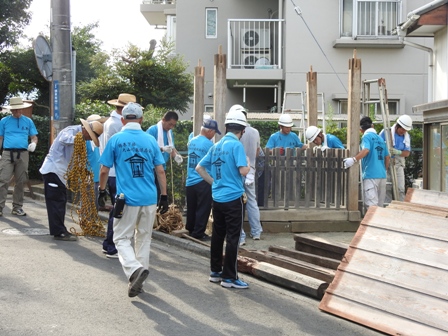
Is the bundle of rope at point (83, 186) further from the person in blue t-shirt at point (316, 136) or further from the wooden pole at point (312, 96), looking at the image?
the wooden pole at point (312, 96)

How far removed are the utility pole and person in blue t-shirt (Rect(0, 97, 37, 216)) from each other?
Result: 1.50m

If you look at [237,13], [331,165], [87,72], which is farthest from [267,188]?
[87,72]

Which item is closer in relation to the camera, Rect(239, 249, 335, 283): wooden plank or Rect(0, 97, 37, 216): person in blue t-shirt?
Rect(239, 249, 335, 283): wooden plank

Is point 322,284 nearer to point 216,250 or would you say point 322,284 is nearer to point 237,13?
point 216,250

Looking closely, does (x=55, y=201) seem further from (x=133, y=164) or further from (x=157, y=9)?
(x=157, y=9)

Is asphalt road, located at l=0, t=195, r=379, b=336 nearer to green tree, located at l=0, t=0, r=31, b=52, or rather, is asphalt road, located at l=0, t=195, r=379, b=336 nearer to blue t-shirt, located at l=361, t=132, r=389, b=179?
blue t-shirt, located at l=361, t=132, r=389, b=179

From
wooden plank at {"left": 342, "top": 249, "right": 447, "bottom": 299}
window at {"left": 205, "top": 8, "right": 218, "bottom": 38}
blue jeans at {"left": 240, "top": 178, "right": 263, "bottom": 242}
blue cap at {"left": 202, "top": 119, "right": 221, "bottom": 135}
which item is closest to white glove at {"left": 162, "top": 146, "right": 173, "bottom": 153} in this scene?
blue cap at {"left": 202, "top": 119, "right": 221, "bottom": 135}

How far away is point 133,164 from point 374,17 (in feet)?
46.8

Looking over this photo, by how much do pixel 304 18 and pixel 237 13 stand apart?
375 cm

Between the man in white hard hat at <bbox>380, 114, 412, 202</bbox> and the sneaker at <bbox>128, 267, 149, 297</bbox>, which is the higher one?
the man in white hard hat at <bbox>380, 114, 412, 202</bbox>

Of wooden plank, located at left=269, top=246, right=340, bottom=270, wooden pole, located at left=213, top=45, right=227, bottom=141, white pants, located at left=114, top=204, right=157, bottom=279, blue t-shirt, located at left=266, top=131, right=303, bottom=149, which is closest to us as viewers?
white pants, located at left=114, top=204, right=157, bottom=279

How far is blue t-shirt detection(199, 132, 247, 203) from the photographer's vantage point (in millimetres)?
6973

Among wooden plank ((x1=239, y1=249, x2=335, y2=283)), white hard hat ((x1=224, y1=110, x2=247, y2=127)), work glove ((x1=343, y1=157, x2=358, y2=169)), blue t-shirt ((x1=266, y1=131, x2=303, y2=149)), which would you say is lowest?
wooden plank ((x1=239, y1=249, x2=335, y2=283))

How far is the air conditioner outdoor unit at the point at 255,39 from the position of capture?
20.4m
